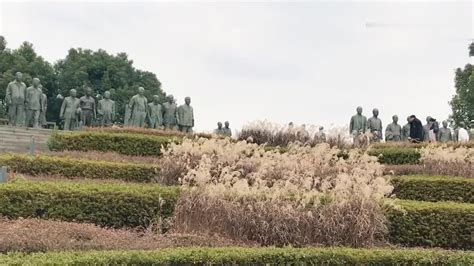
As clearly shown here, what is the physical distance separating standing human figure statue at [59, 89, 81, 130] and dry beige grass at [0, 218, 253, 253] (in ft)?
54.9

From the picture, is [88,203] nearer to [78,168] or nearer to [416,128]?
[78,168]

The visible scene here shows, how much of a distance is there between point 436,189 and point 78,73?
A: 3712 centimetres

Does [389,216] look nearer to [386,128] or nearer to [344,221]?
[344,221]

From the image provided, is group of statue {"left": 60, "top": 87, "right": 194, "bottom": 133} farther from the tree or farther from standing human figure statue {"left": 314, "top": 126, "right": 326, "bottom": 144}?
the tree

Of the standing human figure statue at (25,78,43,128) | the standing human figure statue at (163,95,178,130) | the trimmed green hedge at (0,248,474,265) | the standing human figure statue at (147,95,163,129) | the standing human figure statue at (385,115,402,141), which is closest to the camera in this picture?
the trimmed green hedge at (0,248,474,265)

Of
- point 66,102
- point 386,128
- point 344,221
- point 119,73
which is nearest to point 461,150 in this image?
point 344,221

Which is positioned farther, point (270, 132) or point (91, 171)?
point (270, 132)

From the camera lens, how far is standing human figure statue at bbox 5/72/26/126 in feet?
73.6

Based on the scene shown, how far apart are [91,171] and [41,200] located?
155 inches

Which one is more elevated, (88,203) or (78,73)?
(78,73)

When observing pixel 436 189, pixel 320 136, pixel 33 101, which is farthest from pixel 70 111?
pixel 436 189

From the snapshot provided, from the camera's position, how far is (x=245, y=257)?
21.0 ft

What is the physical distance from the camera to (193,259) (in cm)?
615

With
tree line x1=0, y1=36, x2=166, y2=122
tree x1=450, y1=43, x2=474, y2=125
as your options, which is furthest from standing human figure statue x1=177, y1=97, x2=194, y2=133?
tree line x1=0, y1=36, x2=166, y2=122
